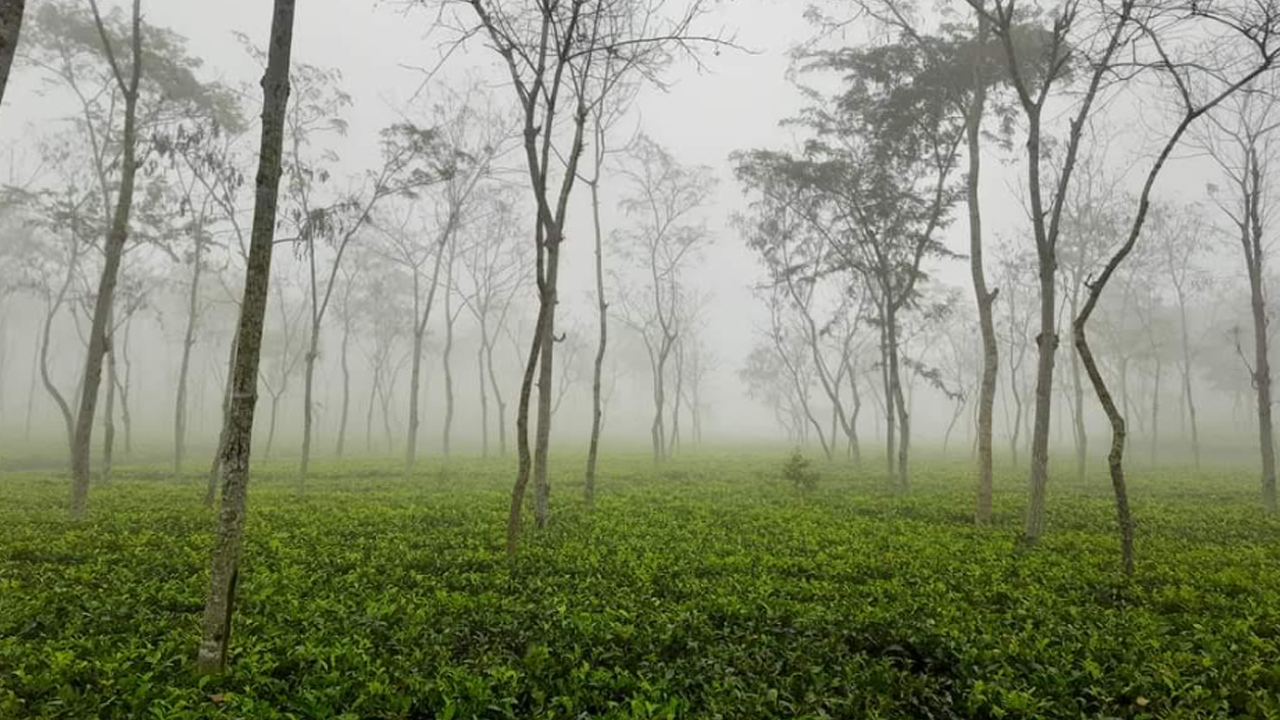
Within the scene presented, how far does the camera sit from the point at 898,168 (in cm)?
2098

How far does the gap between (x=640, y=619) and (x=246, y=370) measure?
14.8 ft

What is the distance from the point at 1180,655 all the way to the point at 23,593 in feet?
38.2

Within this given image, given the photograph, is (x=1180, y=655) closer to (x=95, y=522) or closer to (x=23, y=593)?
(x=23, y=593)

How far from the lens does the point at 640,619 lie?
6.85m

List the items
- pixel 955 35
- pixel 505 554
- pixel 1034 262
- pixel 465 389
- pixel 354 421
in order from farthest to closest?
pixel 465 389
pixel 354 421
pixel 1034 262
pixel 955 35
pixel 505 554

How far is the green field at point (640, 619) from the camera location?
5.04m

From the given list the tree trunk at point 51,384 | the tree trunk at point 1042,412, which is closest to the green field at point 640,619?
the tree trunk at point 1042,412

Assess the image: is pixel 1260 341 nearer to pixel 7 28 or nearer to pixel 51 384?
pixel 7 28

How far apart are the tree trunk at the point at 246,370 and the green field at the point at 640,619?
45 cm

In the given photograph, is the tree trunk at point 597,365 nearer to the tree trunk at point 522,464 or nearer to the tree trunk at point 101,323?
the tree trunk at point 522,464

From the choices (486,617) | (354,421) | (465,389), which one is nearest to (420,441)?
(354,421)

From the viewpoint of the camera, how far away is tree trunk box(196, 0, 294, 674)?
5199 mm

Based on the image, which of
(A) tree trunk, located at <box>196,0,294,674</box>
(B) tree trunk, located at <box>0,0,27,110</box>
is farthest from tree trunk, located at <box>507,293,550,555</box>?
(B) tree trunk, located at <box>0,0,27,110</box>

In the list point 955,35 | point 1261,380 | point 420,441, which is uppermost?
point 955,35
